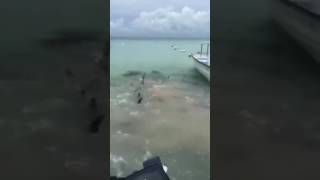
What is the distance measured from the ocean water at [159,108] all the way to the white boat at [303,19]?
1.96 ft

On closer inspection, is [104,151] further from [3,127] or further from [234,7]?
[234,7]

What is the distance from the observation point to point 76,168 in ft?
8.20

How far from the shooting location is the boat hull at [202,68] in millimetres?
2586

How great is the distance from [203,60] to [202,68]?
60 mm

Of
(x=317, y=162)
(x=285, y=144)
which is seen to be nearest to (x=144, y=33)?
(x=285, y=144)

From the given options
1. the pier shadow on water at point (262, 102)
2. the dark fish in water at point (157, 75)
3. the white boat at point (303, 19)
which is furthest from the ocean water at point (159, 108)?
the white boat at point (303, 19)

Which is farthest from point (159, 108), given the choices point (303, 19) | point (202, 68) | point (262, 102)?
point (303, 19)

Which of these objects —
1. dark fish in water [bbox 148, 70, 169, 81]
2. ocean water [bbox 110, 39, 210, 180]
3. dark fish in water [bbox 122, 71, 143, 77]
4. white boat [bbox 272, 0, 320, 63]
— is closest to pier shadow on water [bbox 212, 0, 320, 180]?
white boat [bbox 272, 0, 320, 63]

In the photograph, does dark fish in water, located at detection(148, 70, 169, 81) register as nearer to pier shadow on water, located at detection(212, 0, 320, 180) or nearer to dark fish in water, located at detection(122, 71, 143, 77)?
dark fish in water, located at detection(122, 71, 143, 77)

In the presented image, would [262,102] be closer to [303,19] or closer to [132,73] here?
[303,19]

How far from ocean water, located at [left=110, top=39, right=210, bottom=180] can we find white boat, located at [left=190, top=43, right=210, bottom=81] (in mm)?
39

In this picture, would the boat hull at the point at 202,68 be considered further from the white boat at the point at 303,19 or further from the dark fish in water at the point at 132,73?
the white boat at the point at 303,19

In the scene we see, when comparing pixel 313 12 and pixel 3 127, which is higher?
pixel 313 12

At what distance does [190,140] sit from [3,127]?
1174mm
